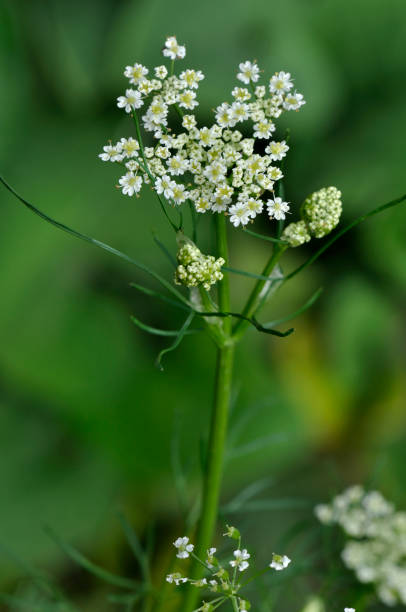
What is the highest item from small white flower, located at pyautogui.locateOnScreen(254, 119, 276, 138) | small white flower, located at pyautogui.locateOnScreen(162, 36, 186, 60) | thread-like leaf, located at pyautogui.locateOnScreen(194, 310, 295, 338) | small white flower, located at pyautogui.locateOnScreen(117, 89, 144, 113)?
small white flower, located at pyautogui.locateOnScreen(162, 36, 186, 60)

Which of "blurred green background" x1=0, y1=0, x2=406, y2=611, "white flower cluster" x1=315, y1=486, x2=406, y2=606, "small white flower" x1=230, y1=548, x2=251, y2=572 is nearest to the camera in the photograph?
"small white flower" x1=230, y1=548, x2=251, y2=572

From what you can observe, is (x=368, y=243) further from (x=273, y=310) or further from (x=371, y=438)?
(x=371, y=438)

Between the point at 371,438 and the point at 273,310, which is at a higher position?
the point at 273,310

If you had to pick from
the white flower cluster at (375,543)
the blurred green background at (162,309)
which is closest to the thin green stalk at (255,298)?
the white flower cluster at (375,543)

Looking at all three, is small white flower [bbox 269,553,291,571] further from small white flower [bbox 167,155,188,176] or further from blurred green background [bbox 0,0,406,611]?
blurred green background [bbox 0,0,406,611]

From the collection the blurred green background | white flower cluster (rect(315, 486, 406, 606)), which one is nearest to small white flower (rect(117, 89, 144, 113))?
white flower cluster (rect(315, 486, 406, 606))

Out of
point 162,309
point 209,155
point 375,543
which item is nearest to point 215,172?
point 209,155

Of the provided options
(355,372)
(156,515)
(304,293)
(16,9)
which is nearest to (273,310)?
(304,293)
